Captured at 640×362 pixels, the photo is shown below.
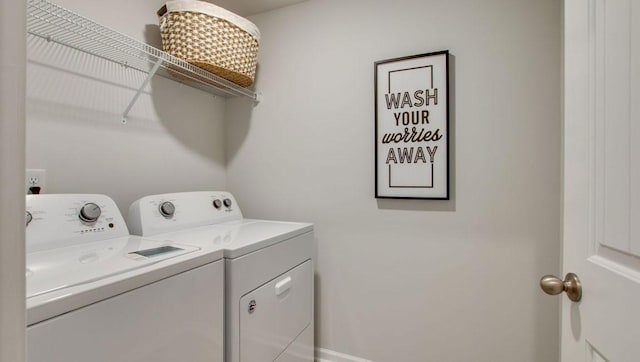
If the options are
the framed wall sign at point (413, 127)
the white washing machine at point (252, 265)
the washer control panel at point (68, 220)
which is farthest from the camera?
the framed wall sign at point (413, 127)

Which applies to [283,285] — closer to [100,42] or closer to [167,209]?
[167,209]

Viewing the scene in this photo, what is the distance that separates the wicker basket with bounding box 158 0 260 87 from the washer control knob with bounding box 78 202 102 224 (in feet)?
2.47

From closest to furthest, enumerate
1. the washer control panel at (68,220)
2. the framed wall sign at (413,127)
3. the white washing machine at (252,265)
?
the washer control panel at (68,220)
the white washing machine at (252,265)
the framed wall sign at (413,127)

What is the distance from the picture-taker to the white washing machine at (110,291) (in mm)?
629

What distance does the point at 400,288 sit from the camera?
5.43 feet

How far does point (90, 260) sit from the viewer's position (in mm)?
859

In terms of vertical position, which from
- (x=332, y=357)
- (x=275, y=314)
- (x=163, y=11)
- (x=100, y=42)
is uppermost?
(x=163, y=11)

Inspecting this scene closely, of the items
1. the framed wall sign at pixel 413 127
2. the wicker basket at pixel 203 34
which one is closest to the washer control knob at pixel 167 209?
the wicker basket at pixel 203 34

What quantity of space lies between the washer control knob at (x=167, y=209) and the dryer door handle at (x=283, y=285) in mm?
587

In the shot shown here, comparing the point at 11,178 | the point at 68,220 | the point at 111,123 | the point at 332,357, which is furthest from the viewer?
the point at 332,357

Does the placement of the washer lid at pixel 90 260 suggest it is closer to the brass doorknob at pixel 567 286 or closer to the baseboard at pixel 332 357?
the brass doorknob at pixel 567 286

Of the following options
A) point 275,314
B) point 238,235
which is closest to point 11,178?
point 238,235

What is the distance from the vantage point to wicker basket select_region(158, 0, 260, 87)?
139 centimetres

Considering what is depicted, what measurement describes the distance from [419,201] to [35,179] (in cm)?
166
